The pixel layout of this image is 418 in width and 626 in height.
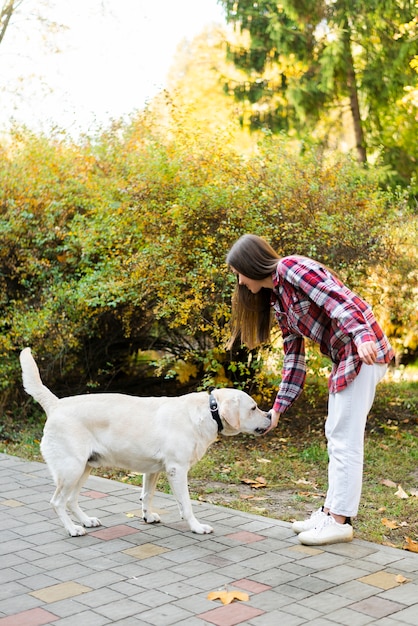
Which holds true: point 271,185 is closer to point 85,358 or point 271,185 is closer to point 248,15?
point 85,358

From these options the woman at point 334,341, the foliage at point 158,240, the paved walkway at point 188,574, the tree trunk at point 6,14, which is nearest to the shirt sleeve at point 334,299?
the woman at point 334,341

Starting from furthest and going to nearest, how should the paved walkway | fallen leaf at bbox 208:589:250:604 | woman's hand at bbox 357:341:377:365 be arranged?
woman's hand at bbox 357:341:377:365 < fallen leaf at bbox 208:589:250:604 < the paved walkway

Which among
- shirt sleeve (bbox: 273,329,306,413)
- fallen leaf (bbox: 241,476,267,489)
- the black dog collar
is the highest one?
shirt sleeve (bbox: 273,329,306,413)

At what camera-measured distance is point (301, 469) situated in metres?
6.46

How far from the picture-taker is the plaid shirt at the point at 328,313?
4.09 metres

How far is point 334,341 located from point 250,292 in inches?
25.9

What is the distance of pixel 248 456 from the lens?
6977 millimetres

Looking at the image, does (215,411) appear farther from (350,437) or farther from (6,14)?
(6,14)

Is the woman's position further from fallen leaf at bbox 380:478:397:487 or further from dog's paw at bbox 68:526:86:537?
fallen leaf at bbox 380:478:397:487

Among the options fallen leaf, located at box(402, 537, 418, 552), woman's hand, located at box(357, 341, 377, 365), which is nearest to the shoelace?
fallen leaf, located at box(402, 537, 418, 552)

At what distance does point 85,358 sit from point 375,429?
11.8ft

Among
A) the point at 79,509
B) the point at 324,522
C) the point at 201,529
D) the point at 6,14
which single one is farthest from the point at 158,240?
the point at 6,14

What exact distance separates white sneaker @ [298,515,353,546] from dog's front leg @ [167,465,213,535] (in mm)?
636

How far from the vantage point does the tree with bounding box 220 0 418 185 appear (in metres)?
16.1
